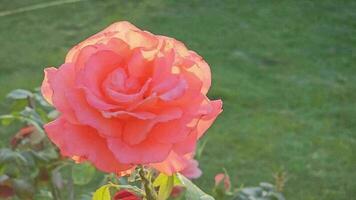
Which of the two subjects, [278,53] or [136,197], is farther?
[278,53]

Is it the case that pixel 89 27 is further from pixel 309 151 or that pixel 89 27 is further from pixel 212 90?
pixel 309 151

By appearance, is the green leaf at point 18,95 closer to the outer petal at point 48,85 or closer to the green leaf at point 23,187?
the green leaf at point 23,187

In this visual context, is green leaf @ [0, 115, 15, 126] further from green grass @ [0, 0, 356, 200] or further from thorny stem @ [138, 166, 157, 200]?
green grass @ [0, 0, 356, 200]

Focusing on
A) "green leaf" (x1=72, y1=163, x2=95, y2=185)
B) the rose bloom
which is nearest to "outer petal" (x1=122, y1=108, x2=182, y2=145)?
the rose bloom

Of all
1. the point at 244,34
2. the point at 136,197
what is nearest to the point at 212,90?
the point at 244,34

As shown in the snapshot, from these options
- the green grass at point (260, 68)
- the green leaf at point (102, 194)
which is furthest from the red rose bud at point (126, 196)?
the green grass at point (260, 68)

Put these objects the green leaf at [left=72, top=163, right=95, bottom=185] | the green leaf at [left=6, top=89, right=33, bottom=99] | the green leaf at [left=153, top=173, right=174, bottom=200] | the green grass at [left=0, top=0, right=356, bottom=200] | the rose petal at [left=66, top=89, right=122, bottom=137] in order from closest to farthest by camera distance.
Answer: the rose petal at [left=66, top=89, right=122, bottom=137]
the green leaf at [left=153, top=173, right=174, bottom=200]
the green leaf at [left=72, top=163, right=95, bottom=185]
the green leaf at [left=6, top=89, right=33, bottom=99]
the green grass at [left=0, top=0, right=356, bottom=200]
